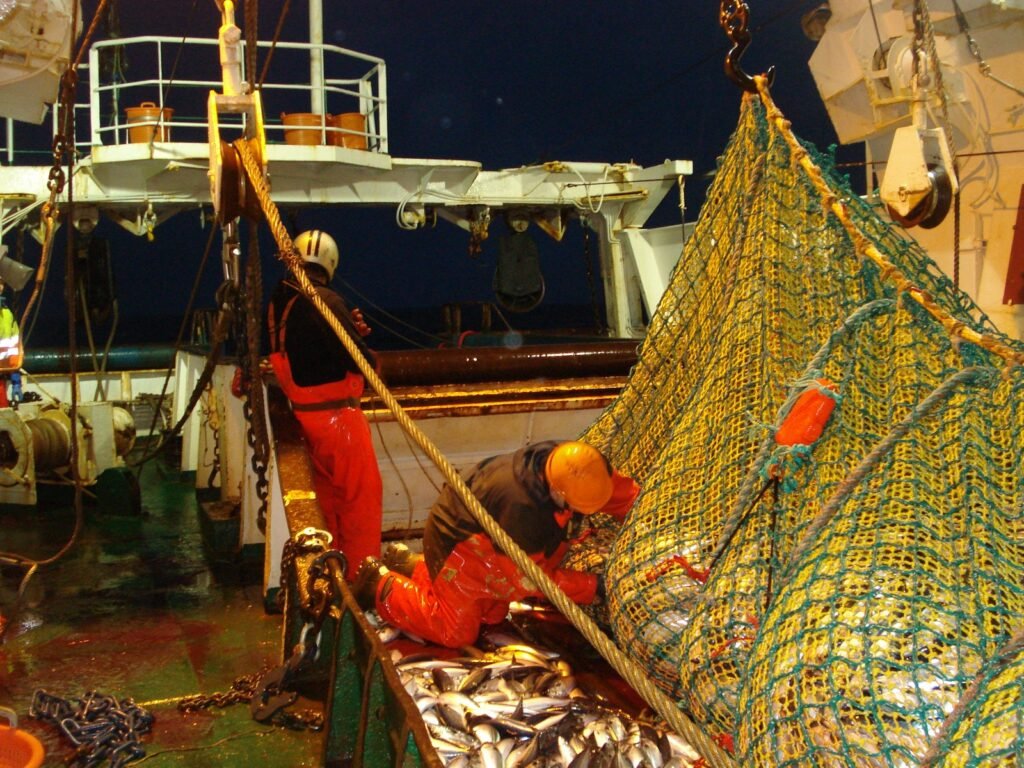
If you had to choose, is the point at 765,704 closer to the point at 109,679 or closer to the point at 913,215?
the point at 109,679

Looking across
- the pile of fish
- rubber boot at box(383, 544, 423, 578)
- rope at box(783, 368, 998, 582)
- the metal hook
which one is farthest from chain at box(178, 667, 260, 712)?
the metal hook

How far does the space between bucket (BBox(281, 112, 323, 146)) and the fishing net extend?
6.97 m

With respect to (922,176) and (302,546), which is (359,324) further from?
(922,176)

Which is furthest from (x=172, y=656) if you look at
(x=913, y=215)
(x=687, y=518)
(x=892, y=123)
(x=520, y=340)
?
(x=520, y=340)

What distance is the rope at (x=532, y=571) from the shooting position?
2271 mm

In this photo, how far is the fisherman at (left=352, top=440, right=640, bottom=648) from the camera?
171 inches

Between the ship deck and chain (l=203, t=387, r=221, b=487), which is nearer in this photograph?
the ship deck

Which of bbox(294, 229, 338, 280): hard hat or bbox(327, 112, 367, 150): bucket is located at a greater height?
bbox(327, 112, 367, 150): bucket

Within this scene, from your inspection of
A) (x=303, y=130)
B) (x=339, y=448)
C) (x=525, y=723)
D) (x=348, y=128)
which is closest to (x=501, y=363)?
(x=339, y=448)

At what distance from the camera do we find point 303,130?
1062 centimetres

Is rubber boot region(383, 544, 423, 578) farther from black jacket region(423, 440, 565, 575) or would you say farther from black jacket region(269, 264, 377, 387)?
black jacket region(269, 264, 377, 387)

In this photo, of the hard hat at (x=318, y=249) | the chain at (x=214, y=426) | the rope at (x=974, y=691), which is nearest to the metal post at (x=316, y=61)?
the chain at (x=214, y=426)

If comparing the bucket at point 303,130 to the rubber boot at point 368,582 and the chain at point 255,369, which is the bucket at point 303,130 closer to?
the chain at point 255,369

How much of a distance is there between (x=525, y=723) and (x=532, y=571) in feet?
4.04
